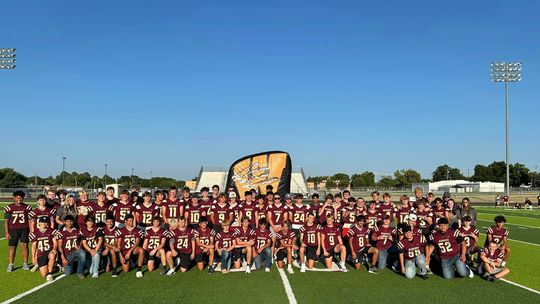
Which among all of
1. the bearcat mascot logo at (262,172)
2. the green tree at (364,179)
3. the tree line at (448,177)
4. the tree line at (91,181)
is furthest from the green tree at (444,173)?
the bearcat mascot logo at (262,172)

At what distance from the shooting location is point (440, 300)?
6883 millimetres

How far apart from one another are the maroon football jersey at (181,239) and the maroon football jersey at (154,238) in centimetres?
18

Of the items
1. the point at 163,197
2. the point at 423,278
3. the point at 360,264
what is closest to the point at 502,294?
the point at 423,278

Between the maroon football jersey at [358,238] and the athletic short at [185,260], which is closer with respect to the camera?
the athletic short at [185,260]

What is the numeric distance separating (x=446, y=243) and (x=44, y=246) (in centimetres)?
748

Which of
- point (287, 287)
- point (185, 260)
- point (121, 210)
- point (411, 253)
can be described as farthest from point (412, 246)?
point (121, 210)

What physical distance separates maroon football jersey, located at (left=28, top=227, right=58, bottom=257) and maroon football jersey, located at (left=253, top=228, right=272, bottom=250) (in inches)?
150

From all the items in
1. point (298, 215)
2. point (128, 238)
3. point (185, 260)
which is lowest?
point (185, 260)

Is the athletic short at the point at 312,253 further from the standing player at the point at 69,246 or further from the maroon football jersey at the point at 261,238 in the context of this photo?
the standing player at the point at 69,246

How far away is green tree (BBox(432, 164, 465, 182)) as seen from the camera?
114 m

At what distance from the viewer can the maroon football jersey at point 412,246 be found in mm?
8648

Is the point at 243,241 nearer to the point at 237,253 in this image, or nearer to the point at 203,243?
the point at 237,253

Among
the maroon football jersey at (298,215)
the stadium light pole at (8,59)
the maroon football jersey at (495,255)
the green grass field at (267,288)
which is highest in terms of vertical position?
the stadium light pole at (8,59)

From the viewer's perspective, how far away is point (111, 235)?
29.1ft
